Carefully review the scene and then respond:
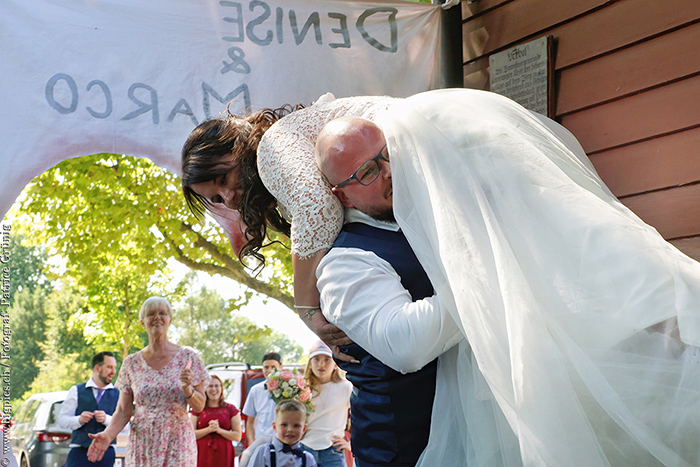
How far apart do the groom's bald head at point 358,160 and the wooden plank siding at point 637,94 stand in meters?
1.47

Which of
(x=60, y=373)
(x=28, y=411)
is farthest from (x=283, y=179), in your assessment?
(x=60, y=373)

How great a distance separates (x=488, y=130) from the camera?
189cm

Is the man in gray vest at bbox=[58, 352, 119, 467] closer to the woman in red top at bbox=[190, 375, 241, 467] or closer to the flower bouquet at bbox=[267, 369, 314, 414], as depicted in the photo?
the woman in red top at bbox=[190, 375, 241, 467]

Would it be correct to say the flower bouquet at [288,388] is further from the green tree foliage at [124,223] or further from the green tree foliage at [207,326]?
the green tree foliage at [207,326]

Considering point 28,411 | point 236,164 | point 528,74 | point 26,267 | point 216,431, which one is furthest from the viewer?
point 26,267

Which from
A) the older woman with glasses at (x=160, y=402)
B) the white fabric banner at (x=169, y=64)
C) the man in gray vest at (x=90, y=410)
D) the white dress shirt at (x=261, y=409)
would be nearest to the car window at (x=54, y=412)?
the man in gray vest at (x=90, y=410)

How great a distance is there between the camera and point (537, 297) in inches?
66.5

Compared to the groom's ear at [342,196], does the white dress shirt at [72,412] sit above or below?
below

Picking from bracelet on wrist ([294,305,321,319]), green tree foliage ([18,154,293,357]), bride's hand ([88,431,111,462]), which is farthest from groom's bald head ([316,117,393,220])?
green tree foliage ([18,154,293,357])

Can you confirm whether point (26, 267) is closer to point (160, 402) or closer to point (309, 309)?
point (160, 402)

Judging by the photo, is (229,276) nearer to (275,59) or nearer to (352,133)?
(275,59)

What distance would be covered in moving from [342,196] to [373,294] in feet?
1.35

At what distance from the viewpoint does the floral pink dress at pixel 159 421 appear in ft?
18.3

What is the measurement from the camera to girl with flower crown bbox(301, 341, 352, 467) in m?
6.36
